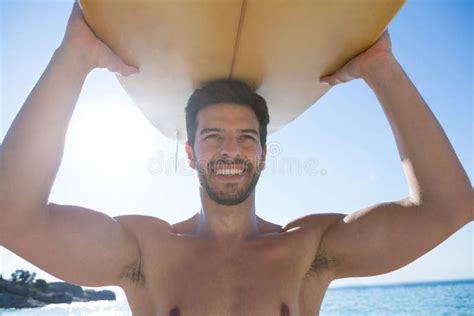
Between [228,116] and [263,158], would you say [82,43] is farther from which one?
[263,158]

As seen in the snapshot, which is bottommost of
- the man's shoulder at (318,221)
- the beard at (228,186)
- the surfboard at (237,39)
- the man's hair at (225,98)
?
the man's shoulder at (318,221)

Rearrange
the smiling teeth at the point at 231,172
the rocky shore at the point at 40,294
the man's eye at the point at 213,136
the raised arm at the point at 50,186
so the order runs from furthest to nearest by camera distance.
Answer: the rocky shore at the point at 40,294 → the man's eye at the point at 213,136 → the smiling teeth at the point at 231,172 → the raised arm at the point at 50,186

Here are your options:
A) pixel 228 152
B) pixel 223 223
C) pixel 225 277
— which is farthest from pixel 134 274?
pixel 228 152

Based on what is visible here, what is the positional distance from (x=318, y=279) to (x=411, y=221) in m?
0.61

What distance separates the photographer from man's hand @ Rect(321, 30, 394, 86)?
2.11 m

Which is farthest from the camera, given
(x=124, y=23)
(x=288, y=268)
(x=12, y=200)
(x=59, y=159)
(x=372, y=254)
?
(x=288, y=268)

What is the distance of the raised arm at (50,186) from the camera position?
64.2 inches

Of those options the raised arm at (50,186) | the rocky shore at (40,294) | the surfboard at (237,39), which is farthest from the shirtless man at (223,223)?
the rocky shore at (40,294)

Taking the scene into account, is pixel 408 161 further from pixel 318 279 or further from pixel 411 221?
pixel 318 279

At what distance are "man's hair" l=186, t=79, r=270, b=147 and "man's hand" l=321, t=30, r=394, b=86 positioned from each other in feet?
1.77

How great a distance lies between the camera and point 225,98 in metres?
2.38

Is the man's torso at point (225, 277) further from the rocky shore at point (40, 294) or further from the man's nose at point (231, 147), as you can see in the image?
the rocky shore at point (40, 294)

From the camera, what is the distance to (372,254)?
6.54 ft

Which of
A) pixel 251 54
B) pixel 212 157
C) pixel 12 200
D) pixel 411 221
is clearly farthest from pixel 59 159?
pixel 411 221
